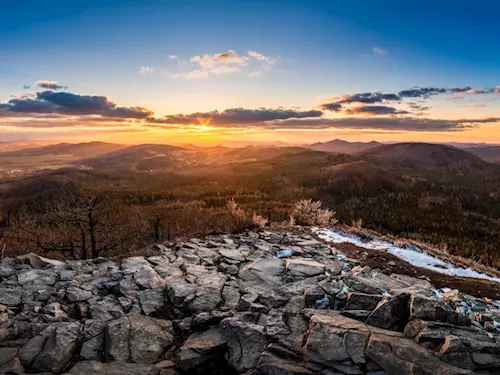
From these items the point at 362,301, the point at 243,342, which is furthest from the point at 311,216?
the point at 243,342

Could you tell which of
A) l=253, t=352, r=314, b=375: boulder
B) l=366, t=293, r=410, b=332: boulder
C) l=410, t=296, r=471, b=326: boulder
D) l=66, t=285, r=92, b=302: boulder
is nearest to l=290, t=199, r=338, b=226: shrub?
l=366, t=293, r=410, b=332: boulder

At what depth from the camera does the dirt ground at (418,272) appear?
12609 millimetres

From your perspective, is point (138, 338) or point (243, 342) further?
point (138, 338)

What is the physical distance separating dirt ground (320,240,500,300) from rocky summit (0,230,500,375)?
104 cm

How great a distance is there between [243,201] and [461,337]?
78323 millimetres

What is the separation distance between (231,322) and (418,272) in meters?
10.0

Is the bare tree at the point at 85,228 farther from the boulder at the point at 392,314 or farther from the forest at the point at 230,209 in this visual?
the boulder at the point at 392,314

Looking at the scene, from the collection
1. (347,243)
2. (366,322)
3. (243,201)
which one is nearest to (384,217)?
(243,201)

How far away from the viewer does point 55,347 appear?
24.5ft

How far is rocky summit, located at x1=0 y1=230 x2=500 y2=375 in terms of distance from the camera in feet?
22.1

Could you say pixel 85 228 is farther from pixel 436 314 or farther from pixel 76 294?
pixel 436 314

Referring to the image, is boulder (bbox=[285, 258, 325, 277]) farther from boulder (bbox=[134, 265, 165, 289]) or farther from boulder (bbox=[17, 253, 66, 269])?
boulder (bbox=[17, 253, 66, 269])

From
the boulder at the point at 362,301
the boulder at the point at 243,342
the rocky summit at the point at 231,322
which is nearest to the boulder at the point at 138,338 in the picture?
the rocky summit at the point at 231,322

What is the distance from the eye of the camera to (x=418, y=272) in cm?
1415
